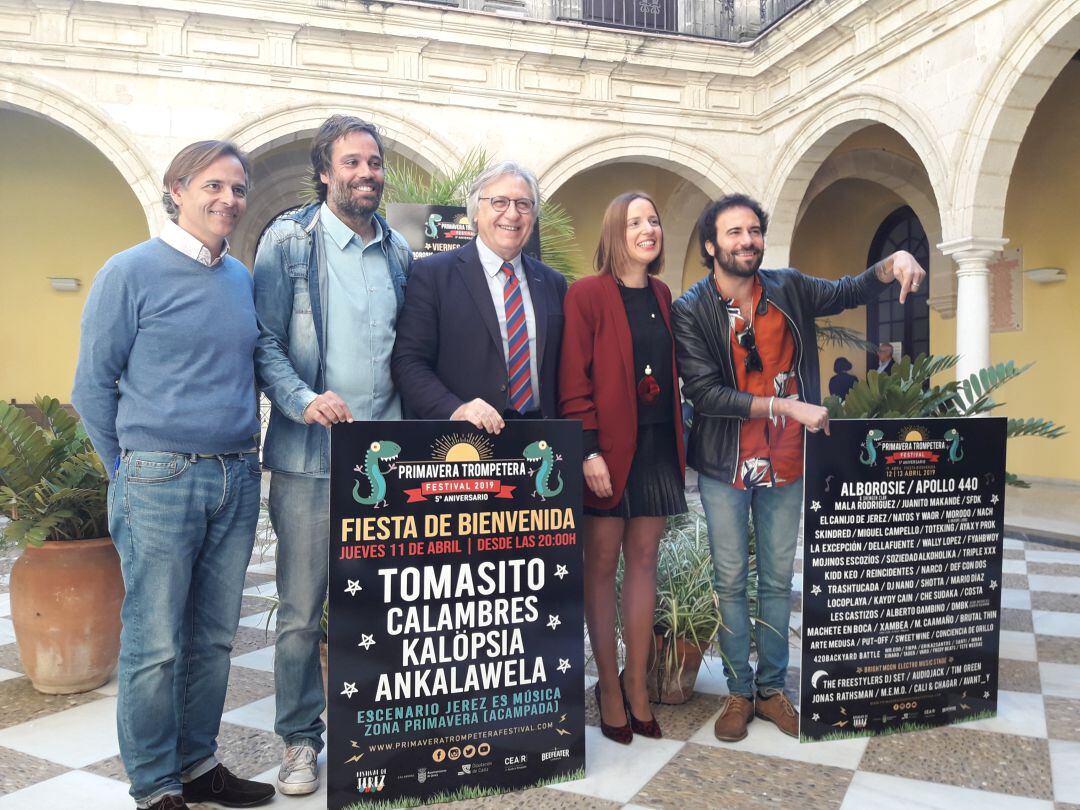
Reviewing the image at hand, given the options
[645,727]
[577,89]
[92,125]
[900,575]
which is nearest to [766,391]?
[900,575]

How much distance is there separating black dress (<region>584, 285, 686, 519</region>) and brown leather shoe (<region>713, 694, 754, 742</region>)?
644 millimetres

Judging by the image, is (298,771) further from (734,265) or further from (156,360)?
(734,265)

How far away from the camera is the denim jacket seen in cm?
206

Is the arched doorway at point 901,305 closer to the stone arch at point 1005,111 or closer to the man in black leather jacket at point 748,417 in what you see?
the stone arch at point 1005,111

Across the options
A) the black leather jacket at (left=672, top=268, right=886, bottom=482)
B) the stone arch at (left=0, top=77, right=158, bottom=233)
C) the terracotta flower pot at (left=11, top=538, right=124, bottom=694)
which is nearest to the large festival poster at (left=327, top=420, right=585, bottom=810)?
the black leather jacket at (left=672, top=268, right=886, bottom=482)

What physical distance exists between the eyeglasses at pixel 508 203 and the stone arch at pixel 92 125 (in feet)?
21.1

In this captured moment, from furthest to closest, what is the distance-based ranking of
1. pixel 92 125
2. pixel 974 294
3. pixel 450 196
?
pixel 92 125, pixel 974 294, pixel 450 196

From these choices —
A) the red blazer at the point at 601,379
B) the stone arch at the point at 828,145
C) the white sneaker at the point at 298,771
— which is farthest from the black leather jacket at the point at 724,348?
the stone arch at the point at 828,145

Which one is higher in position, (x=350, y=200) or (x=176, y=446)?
(x=350, y=200)

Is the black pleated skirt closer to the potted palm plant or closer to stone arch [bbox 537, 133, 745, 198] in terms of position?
the potted palm plant

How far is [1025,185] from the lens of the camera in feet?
27.3

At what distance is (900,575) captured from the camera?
7.99 feet

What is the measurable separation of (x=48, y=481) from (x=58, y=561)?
0.29 meters

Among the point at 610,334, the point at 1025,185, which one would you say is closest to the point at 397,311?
the point at 610,334
